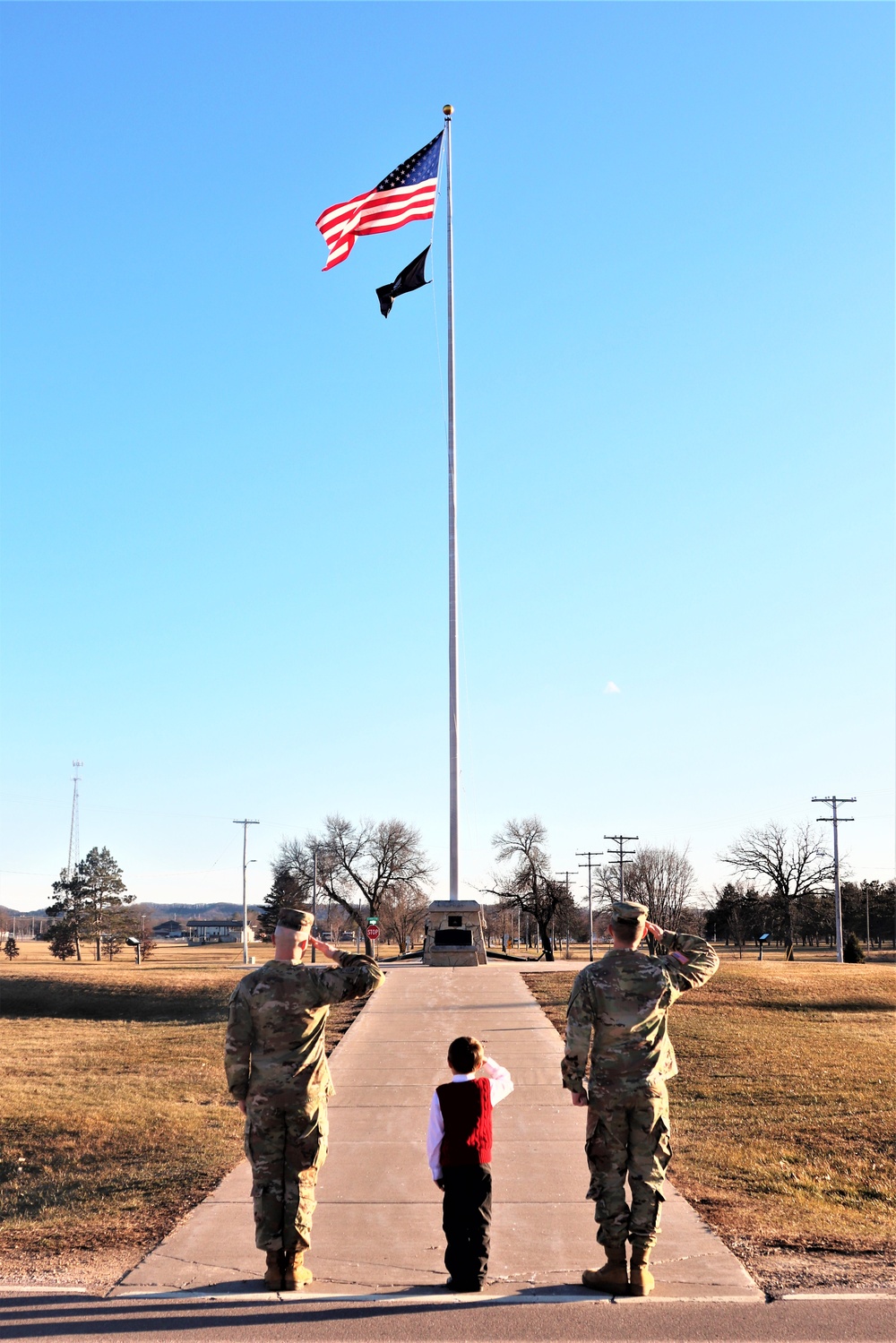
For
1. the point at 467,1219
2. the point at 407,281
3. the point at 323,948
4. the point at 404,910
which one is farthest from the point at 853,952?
the point at 467,1219

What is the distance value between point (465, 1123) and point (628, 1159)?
855 millimetres

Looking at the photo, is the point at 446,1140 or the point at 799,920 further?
the point at 799,920

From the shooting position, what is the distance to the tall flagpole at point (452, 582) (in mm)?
25641

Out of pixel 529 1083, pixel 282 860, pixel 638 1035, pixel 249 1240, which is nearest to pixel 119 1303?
pixel 249 1240

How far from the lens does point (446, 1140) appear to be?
570 centimetres

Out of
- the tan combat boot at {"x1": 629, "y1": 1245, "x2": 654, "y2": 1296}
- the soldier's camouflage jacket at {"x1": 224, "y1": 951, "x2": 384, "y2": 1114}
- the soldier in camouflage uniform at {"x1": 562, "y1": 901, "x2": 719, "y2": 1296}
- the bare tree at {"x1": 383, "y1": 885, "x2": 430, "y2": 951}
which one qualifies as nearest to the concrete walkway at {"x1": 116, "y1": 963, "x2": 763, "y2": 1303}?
the tan combat boot at {"x1": 629, "y1": 1245, "x2": 654, "y2": 1296}

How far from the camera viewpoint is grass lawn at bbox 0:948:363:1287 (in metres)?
6.87

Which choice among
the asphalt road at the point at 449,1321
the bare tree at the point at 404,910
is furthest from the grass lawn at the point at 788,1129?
the bare tree at the point at 404,910

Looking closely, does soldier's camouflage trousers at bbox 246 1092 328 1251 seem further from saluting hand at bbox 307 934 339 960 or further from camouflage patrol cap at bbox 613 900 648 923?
camouflage patrol cap at bbox 613 900 648 923

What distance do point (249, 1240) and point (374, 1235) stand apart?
2.39 ft

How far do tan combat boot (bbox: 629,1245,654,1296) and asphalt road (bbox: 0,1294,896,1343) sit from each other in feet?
0.41

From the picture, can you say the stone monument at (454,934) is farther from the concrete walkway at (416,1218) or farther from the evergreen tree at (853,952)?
the evergreen tree at (853,952)

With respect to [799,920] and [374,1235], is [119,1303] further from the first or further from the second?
[799,920]

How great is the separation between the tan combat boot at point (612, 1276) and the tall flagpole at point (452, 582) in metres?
19.8
